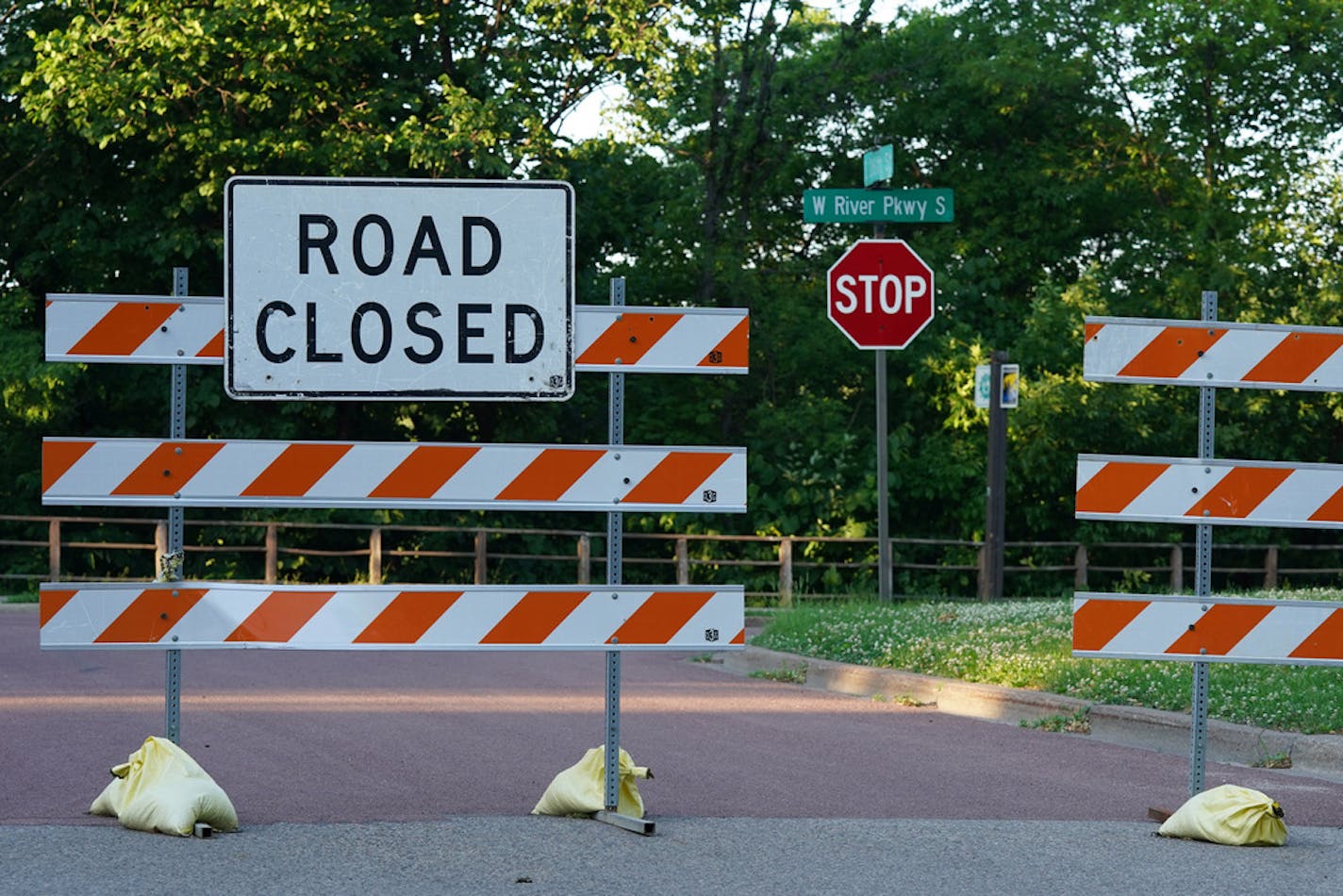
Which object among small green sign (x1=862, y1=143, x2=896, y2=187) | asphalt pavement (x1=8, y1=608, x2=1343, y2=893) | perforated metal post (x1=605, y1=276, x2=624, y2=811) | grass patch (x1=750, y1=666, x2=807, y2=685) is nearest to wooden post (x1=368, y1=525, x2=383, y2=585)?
small green sign (x1=862, y1=143, x2=896, y2=187)

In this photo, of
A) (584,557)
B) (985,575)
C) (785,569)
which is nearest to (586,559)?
(584,557)

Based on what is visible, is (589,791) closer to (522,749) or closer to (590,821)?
(590,821)

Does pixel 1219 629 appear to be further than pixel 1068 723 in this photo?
No

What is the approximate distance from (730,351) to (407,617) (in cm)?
160

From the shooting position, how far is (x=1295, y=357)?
24.4 ft

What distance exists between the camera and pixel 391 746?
31.1 ft

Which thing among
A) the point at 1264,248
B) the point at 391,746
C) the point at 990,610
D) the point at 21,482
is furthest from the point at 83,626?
the point at 1264,248

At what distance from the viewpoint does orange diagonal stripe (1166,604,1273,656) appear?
7.28m

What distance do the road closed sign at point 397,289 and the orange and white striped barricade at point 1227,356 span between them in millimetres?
2228

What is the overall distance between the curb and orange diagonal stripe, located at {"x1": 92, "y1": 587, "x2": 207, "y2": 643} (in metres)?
5.74

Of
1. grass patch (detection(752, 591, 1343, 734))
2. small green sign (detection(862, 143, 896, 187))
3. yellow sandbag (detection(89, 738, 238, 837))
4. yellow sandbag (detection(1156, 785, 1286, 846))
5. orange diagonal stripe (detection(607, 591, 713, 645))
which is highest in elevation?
small green sign (detection(862, 143, 896, 187))

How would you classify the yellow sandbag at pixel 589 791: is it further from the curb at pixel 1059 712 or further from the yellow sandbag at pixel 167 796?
the curb at pixel 1059 712

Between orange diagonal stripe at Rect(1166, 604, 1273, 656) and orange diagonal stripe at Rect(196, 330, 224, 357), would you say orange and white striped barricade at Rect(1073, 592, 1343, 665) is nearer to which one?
orange diagonal stripe at Rect(1166, 604, 1273, 656)

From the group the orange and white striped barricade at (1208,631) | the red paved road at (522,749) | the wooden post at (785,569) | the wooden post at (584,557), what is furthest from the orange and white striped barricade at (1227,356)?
the wooden post at (584,557)
